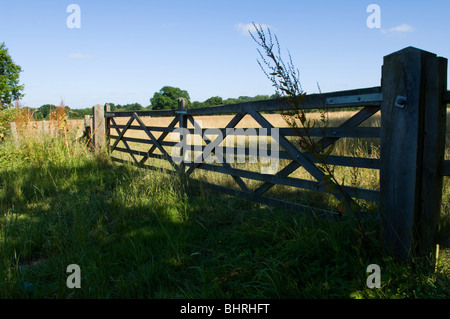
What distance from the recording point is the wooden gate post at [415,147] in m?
2.66

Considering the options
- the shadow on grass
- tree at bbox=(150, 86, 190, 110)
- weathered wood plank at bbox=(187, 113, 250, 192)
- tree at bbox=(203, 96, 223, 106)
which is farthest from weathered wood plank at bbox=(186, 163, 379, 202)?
tree at bbox=(150, 86, 190, 110)

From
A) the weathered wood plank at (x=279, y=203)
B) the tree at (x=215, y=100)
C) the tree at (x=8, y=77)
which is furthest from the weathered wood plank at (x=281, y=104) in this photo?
the tree at (x=8, y=77)

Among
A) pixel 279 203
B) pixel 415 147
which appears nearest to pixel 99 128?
pixel 279 203

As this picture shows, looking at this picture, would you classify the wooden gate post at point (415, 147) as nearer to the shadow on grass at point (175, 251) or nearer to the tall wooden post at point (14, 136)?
the shadow on grass at point (175, 251)

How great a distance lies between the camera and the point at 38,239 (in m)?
3.74

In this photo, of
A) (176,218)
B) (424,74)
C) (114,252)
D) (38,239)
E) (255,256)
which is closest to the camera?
(424,74)

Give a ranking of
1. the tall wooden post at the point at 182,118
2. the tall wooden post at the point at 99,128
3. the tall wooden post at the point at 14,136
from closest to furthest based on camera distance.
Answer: the tall wooden post at the point at 182,118 < the tall wooden post at the point at 14,136 < the tall wooden post at the point at 99,128

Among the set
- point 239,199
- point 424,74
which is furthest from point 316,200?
point 424,74

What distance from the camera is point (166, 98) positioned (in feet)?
168

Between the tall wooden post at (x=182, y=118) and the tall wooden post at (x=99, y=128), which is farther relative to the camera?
the tall wooden post at (x=99, y=128)

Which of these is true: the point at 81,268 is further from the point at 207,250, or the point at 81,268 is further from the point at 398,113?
the point at 398,113

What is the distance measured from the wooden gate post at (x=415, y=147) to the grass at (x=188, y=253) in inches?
11.2

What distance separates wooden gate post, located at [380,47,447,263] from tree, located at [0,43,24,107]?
40.6 meters

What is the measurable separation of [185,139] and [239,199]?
1977 mm
